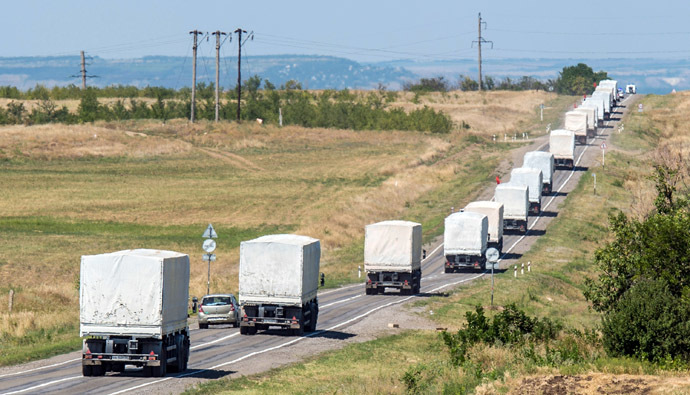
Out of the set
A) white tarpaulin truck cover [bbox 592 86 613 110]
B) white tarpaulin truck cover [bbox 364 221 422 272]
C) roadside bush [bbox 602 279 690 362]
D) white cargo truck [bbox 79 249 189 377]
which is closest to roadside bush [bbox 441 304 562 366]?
roadside bush [bbox 602 279 690 362]

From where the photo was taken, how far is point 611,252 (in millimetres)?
31859

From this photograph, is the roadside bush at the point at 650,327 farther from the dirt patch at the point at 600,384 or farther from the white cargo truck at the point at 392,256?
the white cargo truck at the point at 392,256

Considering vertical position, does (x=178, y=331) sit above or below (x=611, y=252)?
below

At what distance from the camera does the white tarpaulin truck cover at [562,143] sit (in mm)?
103312

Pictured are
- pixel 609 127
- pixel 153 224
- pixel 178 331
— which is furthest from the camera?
pixel 609 127

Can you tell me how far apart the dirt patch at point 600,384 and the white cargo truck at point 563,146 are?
274ft

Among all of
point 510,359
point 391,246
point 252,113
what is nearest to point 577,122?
point 252,113

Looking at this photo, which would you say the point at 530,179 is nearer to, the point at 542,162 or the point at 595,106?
the point at 542,162

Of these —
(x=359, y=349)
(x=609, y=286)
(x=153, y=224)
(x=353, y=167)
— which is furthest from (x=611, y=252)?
(x=353, y=167)

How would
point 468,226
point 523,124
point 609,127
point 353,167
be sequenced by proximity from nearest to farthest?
1. point 468,226
2. point 353,167
3. point 609,127
4. point 523,124

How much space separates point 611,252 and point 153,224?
177 feet

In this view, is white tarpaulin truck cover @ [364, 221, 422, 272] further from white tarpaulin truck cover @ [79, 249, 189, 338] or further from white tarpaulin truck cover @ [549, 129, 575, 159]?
white tarpaulin truck cover @ [549, 129, 575, 159]

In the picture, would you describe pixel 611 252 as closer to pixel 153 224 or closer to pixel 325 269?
pixel 325 269

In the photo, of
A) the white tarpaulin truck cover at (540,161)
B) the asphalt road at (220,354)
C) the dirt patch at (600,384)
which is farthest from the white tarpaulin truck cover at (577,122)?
the dirt patch at (600,384)
